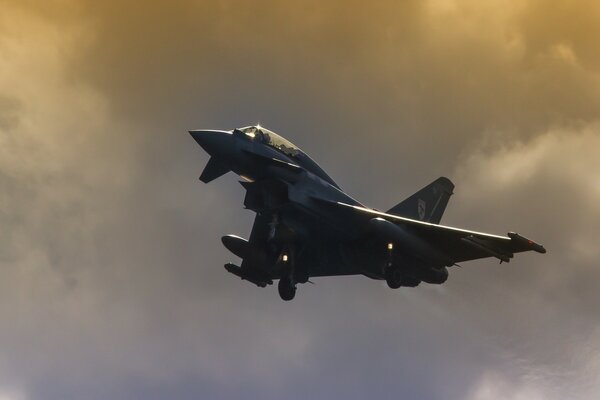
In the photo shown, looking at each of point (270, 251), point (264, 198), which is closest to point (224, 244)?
point (270, 251)

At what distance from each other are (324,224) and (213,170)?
4.83m

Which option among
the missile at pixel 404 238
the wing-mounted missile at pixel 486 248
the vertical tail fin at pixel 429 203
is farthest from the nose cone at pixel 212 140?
the wing-mounted missile at pixel 486 248

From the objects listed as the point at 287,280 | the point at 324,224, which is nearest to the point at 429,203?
the point at 324,224

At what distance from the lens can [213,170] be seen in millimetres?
36750

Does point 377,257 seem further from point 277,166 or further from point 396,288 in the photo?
point 277,166

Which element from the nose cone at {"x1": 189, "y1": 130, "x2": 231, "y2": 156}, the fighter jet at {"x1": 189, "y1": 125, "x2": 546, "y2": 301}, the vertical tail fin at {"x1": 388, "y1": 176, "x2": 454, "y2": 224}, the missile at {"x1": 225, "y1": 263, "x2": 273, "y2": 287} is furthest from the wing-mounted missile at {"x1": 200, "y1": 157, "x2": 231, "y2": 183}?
the vertical tail fin at {"x1": 388, "y1": 176, "x2": 454, "y2": 224}

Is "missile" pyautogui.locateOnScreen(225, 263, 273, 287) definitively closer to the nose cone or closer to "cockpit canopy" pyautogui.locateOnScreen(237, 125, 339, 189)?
"cockpit canopy" pyautogui.locateOnScreen(237, 125, 339, 189)

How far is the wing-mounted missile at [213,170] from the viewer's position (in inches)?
1431

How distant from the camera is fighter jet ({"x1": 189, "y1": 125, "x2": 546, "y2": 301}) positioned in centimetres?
3578

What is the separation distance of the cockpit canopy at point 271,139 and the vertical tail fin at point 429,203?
5.80 m

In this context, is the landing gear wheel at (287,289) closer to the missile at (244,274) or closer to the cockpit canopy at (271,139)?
the missile at (244,274)

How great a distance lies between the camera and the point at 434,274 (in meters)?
37.8

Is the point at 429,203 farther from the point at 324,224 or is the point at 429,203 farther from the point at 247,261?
the point at 247,261

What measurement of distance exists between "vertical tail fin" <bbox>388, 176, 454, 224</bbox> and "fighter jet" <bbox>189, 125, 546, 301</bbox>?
348cm
